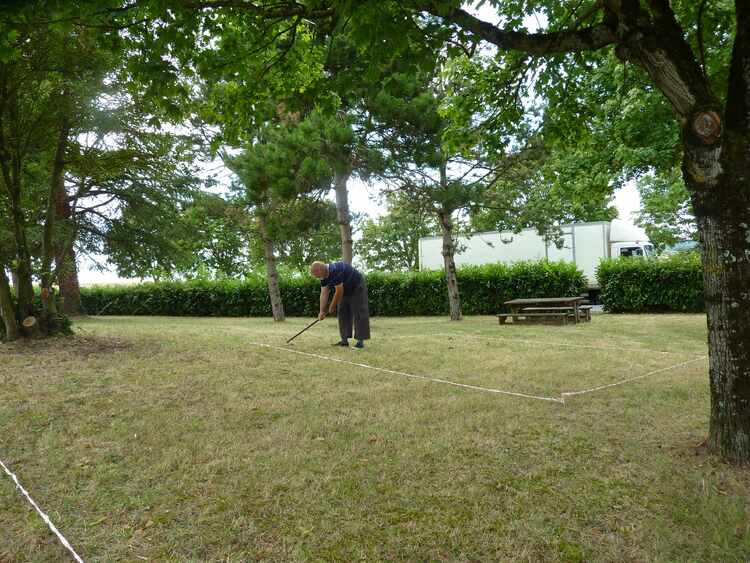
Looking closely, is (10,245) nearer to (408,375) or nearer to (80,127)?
(80,127)

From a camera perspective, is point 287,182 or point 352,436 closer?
point 352,436

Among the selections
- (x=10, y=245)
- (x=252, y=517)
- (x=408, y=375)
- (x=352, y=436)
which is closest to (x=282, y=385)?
(x=408, y=375)

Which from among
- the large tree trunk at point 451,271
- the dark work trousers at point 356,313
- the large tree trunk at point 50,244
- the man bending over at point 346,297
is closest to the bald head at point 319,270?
the man bending over at point 346,297

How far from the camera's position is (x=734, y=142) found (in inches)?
120

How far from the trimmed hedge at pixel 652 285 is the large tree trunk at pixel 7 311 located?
585 inches

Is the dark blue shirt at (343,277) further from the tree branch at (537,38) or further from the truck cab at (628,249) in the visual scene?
the truck cab at (628,249)

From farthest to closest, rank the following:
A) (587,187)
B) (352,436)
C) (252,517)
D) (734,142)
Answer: (587,187)
(352,436)
(734,142)
(252,517)

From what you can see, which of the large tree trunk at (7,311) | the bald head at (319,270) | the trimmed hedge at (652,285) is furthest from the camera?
the trimmed hedge at (652,285)

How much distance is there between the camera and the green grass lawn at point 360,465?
2535 mm

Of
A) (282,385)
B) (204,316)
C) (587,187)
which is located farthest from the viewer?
(204,316)

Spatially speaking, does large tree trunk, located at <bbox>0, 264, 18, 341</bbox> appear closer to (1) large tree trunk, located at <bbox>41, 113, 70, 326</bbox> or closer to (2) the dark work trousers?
(1) large tree trunk, located at <bbox>41, 113, 70, 326</bbox>

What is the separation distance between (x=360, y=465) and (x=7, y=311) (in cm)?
717

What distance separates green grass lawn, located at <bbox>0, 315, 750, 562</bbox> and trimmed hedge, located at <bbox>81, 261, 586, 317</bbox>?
9.84m

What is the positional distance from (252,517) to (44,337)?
23.7ft
